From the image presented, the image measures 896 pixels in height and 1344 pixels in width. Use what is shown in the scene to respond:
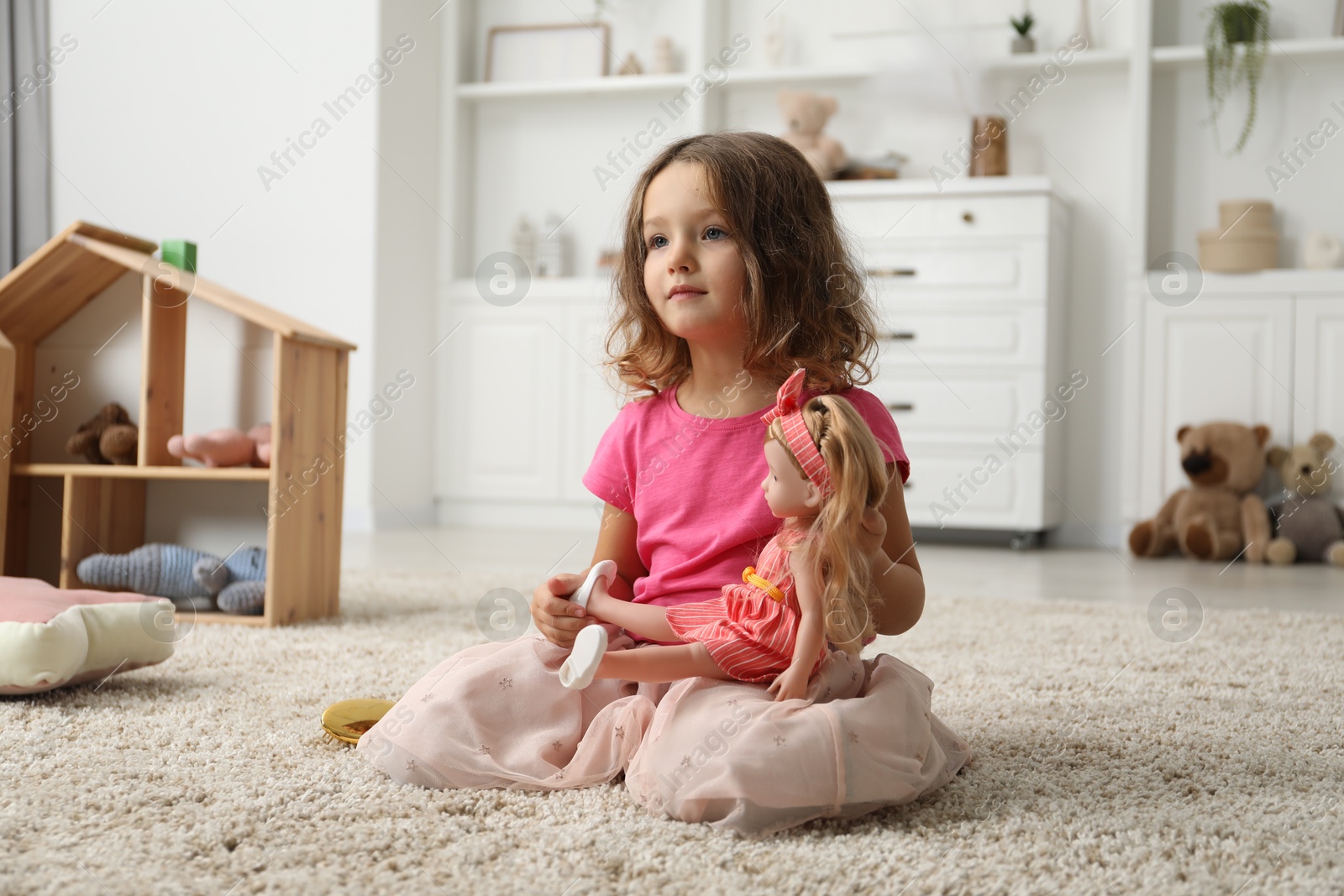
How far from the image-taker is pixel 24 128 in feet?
11.4

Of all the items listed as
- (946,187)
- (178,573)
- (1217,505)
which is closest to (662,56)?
(946,187)

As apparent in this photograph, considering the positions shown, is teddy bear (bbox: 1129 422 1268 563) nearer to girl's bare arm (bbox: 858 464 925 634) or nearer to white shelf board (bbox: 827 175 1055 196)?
white shelf board (bbox: 827 175 1055 196)

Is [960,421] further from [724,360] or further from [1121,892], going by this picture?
[1121,892]

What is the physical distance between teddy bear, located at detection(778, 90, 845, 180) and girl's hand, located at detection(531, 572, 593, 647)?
8.53 feet

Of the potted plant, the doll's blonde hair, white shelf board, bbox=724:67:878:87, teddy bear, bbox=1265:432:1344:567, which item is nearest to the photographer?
the doll's blonde hair

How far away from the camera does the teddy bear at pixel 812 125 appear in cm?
334

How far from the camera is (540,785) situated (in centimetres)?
89

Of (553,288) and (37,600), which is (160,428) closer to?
(37,600)

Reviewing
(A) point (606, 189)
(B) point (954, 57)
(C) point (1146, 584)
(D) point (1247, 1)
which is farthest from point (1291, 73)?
(A) point (606, 189)

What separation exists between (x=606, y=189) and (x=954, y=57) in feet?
3.78

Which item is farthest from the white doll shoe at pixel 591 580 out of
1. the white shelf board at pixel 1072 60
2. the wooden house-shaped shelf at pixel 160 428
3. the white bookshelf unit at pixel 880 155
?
the white shelf board at pixel 1072 60

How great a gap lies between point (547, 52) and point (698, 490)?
3.18m

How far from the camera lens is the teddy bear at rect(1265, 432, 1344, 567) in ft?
9.34

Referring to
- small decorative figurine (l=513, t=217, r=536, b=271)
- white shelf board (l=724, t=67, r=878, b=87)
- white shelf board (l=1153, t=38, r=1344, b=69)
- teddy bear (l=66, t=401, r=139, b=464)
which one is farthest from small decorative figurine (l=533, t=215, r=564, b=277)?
teddy bear (l=66, t=401, r=139, b=464)
